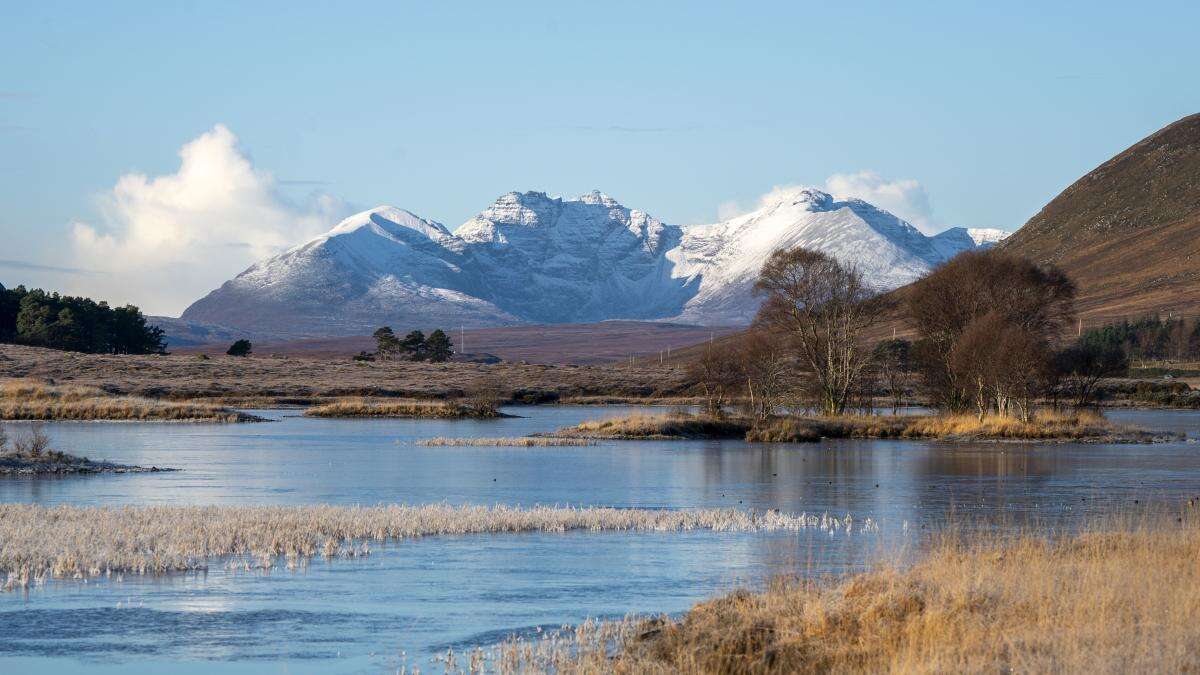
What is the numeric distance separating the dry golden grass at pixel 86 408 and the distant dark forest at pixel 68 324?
53.1 meters

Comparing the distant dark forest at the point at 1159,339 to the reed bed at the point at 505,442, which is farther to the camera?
the distant dark forest at the point at 1159,339

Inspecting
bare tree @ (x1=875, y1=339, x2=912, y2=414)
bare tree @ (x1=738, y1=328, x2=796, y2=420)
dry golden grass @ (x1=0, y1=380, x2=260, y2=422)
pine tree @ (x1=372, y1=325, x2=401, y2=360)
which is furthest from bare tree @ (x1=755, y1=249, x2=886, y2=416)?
pine tree @ (x1=372, y1=325, x2=401, y2=360)

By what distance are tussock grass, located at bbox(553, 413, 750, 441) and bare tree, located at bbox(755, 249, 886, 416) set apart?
318 inches

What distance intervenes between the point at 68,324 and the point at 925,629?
13567 centimetres

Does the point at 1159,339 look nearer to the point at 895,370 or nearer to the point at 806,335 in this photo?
the point at 895,370

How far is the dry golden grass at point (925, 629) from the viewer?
44.7 feet

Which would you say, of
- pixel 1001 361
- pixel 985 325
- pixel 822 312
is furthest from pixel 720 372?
pixel 1001 361

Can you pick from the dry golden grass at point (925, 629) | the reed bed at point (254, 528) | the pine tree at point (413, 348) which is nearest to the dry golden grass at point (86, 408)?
the reed bed at point (254, 528)

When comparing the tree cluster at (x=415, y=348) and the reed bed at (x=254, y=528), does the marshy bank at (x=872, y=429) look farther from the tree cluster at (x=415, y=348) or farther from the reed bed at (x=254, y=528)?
the tree cluster at (x=415, y=348)

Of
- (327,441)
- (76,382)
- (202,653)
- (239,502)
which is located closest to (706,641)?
(202,653)

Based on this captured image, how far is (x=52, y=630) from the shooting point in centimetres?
1733

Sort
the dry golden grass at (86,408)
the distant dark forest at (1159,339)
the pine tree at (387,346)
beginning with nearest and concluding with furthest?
the dry golden grass at (86,408) → the distant dark forest at (1159,339) → the pine tree at (387,346)

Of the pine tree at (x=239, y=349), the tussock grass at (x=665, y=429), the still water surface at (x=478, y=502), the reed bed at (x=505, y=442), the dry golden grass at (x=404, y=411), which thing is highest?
the pine tree at (x=239, y=349)

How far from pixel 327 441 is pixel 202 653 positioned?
47933mm
